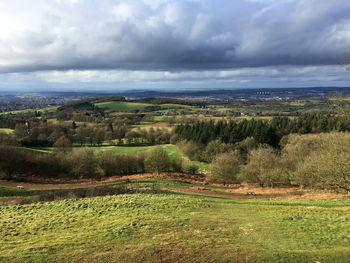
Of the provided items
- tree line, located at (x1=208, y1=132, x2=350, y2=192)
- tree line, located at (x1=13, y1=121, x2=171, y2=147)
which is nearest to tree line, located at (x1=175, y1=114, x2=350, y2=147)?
tree line, located at (x1=13, y1=121, x2=171, y2=147)

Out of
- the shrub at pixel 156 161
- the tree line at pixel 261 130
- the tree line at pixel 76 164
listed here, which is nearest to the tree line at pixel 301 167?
the shrub at pixel 156 161

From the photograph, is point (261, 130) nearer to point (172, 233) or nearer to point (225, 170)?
point (225, 170)

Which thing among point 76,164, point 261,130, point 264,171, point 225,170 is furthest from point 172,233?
point 261,130

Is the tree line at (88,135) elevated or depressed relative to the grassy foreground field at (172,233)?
depressed

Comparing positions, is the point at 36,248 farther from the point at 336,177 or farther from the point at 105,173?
the point at 105,173

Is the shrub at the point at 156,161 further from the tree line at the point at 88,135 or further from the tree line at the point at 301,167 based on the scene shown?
the tree line at the point at 88,135

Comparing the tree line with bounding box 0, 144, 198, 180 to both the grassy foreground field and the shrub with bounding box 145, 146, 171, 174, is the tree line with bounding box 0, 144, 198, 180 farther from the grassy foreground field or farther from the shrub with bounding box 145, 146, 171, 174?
the grassy foreground field

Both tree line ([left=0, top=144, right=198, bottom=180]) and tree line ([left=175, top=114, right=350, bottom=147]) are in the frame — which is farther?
tree line ([left=175, top=114, right=350, bottom=147])

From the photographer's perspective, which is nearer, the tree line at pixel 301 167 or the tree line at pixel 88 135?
the tree line at pixel 301 167
